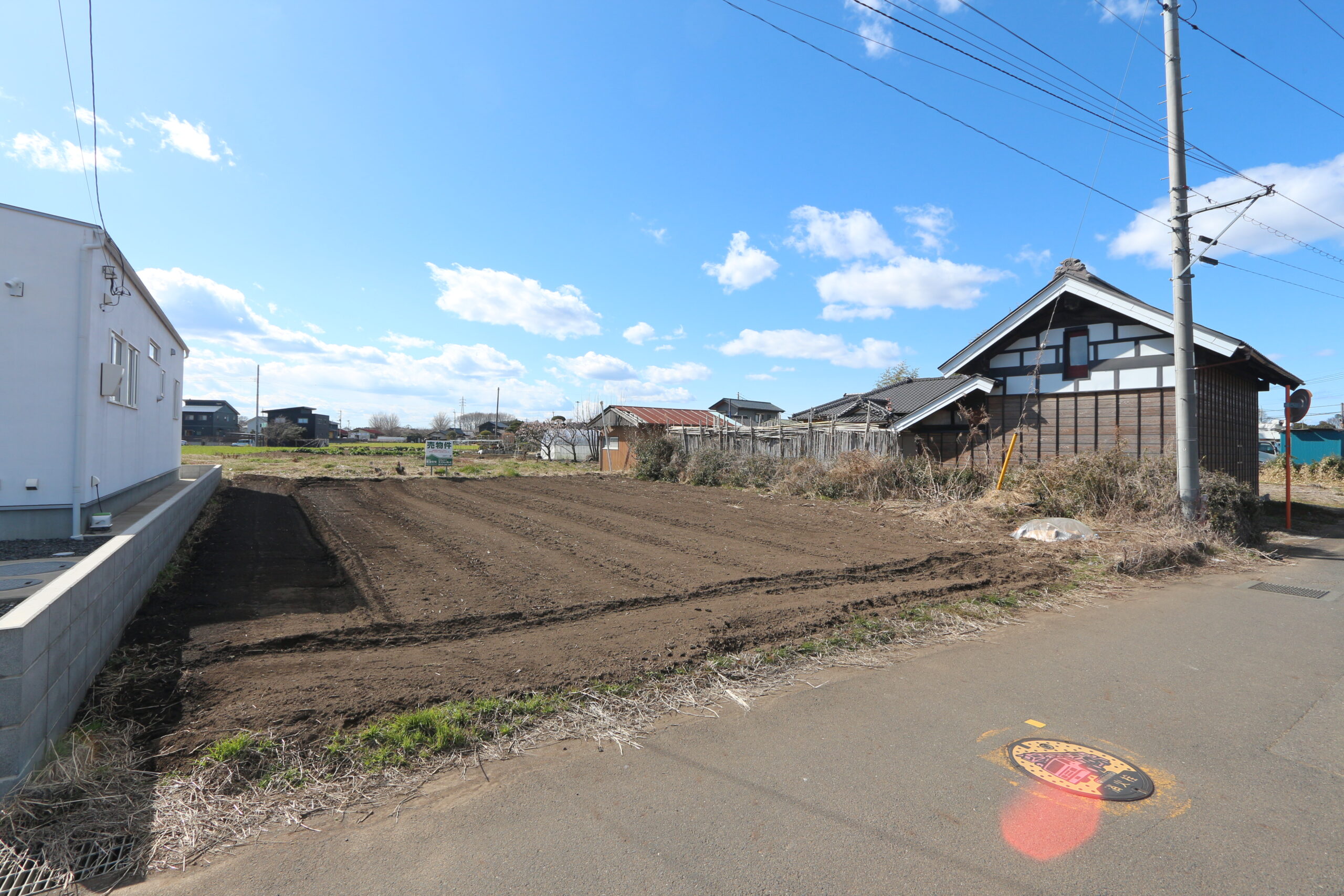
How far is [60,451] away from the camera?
7570 mm

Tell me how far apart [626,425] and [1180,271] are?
23.8 meters

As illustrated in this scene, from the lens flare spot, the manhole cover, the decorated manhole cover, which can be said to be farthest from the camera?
the manhole cover

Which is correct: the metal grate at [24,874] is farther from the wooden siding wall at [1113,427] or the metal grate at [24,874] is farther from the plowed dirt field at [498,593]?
the wooden siding wall at [1113,427]

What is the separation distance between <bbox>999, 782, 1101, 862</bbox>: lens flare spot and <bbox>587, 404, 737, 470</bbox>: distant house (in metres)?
25.4

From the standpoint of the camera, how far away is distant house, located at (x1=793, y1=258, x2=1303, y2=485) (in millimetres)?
12945

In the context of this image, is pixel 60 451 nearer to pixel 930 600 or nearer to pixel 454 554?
pixel 454 554

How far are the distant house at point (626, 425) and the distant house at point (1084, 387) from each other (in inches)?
577

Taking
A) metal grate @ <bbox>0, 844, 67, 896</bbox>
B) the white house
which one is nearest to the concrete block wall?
metal grate @ <bbox>0, 844, 67, 896</bbox>

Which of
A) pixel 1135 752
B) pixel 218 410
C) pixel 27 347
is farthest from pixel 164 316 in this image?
pixel 218 410

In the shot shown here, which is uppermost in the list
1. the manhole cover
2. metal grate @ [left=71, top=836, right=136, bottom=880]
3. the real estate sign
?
the real estate sign

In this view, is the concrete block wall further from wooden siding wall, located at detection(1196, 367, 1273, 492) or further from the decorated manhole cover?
wooden siding wall, located at detection(1196, 367, 1273, 492)

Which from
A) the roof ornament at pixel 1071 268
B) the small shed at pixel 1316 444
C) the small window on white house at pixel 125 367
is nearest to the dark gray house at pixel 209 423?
the small window on white house at pixel 125 367

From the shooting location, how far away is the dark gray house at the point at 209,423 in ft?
212

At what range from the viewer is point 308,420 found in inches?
2496
